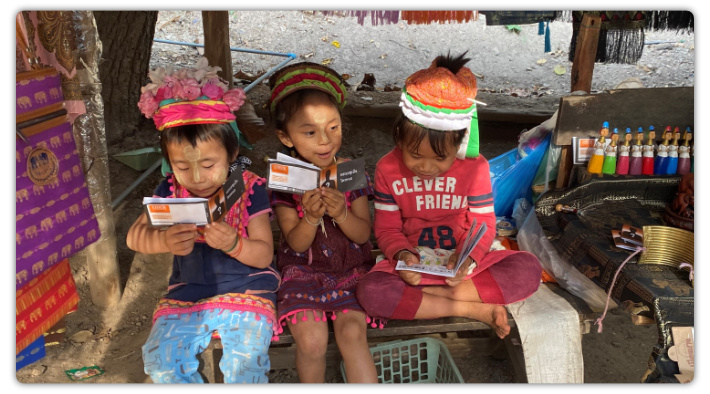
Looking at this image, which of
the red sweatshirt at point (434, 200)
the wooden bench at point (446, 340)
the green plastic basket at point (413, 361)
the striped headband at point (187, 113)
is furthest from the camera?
the green plastic basket at point (413, 361)

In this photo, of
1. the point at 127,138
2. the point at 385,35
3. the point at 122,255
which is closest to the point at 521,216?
the point at 122,255

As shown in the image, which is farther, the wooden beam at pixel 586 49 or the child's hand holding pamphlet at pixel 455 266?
the wooden beam at pixel 586 49

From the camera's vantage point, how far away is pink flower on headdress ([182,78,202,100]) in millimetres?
2354

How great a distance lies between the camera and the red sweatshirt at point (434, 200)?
2.71 metres

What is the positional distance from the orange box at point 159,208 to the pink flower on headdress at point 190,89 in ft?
1.71

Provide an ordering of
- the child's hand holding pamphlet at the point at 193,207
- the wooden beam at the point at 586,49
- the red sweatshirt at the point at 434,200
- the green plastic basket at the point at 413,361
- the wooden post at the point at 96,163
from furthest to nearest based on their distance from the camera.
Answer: the wooden beam at the point at 586,49
the wooden post at the point at 96,163
the green plastic basket at the point at 413,361
the red sweatshirt at the point at 434,200
the child's hand holding pamphlet at the point at 193,207

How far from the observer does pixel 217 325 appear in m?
2.38

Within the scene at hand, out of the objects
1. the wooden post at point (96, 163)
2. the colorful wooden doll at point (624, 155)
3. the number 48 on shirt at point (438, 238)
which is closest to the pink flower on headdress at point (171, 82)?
the wooden post at point (96, 163)

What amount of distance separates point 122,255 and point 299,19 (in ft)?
23.8

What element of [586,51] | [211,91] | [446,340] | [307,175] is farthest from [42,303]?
[586,51]

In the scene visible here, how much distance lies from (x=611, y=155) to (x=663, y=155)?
1.07 ft

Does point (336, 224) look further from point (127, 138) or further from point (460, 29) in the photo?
point (460, 29)

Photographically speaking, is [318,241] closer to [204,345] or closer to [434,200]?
[434,200]

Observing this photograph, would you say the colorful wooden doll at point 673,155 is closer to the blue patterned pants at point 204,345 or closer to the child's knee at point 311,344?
the child's knee at point 311,344
